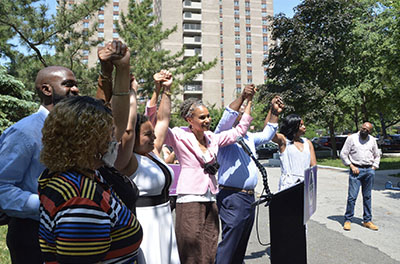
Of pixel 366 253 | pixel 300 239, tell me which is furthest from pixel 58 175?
pixel 366 253

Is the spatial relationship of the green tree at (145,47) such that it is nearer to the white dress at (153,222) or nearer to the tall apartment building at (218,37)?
the white dress at (153,222)

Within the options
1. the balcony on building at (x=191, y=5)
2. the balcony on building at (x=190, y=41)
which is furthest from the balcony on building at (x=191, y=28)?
the balcony on building at (x=191, y=5)

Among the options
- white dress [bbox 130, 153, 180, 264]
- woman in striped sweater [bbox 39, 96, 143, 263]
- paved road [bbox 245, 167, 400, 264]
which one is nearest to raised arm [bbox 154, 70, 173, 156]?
white dress [bbox 130, 153, 180, 264]

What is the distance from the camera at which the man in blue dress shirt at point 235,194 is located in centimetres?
355

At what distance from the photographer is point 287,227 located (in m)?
2.97

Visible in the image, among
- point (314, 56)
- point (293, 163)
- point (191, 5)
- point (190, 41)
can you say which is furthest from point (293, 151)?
point (191, 5)

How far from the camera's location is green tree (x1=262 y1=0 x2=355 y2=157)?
22.0 meters

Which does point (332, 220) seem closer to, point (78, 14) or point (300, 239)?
point (300, 239)

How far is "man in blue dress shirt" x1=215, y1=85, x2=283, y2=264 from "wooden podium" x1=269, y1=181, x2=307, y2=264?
643mm

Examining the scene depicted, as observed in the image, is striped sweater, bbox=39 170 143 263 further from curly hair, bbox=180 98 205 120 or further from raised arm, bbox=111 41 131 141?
curly hair, bbox=180 98 205 120

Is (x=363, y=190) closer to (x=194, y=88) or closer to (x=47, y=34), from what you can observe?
(x=47, y=34)

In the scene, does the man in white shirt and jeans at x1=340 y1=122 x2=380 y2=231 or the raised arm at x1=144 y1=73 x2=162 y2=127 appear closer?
the raised arm at x1=144 y1=73 x2=162 y2=127

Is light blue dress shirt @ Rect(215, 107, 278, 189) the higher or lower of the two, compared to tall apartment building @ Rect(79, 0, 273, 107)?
lower

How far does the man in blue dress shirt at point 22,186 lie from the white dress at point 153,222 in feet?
2.04
